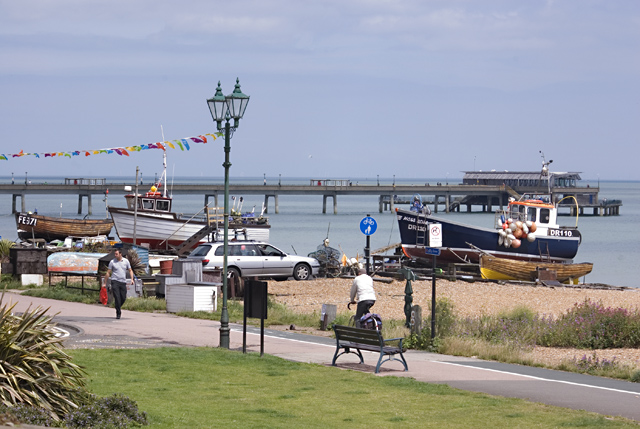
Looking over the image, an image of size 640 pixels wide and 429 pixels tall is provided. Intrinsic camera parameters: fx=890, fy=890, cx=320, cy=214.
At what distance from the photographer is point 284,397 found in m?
11.7

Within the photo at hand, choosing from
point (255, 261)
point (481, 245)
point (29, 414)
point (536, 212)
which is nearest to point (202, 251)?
point (255, 261)

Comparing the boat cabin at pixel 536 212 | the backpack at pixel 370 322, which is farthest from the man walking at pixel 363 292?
the boat cabin at pixel 536 212

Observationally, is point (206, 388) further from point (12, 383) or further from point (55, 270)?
point (55, 270)

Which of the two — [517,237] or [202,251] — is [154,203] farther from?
[202,251]

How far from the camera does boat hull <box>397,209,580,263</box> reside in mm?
42750

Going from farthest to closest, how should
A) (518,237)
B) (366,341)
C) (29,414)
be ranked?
1. (518,237)
2. (366,341)
3. (29,414)

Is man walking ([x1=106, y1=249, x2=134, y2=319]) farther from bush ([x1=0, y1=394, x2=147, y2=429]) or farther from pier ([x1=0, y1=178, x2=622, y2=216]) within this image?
pier ([x1=0, y1=178, x2=622, y2=216])

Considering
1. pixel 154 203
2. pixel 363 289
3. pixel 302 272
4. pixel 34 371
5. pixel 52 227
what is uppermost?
pixel 154 203

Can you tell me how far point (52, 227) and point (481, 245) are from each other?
29359 millimetres

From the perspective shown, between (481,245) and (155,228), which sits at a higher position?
(155,228)

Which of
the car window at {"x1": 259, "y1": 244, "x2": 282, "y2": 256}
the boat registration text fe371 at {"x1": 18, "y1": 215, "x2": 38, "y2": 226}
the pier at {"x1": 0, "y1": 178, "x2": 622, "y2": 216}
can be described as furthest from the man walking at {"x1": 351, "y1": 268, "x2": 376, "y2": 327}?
the pier at {"x1": 0, "y1": 178, "x2": 622, "y2": 216}

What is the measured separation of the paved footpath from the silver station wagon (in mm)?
7290

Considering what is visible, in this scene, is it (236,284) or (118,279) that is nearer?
(118,279)

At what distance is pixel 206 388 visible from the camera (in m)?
12.2
